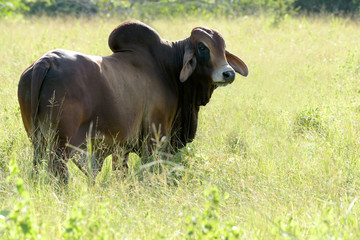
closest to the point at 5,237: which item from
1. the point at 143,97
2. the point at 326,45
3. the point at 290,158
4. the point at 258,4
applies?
the point at 143,97

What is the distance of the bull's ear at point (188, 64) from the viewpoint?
17.8 feet

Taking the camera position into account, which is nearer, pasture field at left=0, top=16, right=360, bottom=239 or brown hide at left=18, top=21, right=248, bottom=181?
pasture field at left=0, top=16, right=360, bottom=239


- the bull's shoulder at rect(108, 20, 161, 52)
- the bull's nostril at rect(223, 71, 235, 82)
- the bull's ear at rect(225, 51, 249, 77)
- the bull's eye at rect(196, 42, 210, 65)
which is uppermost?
the bull's shoulder at rect(108, 20, 161, 52)

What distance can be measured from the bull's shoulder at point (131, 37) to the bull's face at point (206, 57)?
39 cm

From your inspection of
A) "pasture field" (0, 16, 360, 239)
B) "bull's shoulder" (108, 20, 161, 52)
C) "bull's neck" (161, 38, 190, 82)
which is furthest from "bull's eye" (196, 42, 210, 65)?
"pasture field" (0, 16, 360, 239)

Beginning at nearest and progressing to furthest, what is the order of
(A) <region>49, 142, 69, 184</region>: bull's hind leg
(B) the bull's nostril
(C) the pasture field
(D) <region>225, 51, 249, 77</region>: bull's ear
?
(C) the pasture field, (A) <region>49, 142, 69, 184</region>: bull's hind leg, (B) the bull's nostril, (D) <region>225, 51, 249, 77</region>: bull's ear

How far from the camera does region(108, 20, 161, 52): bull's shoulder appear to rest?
5.54 m

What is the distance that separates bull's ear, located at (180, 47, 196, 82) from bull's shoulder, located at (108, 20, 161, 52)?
359 mm

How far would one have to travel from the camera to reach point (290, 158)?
17.5ft

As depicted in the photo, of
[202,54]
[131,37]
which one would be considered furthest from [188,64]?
[131,37]

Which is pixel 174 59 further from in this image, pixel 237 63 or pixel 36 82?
pixel 36 82

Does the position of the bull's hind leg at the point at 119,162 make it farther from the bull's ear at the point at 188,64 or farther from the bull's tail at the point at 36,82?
the bull's ear at the point at 188,64

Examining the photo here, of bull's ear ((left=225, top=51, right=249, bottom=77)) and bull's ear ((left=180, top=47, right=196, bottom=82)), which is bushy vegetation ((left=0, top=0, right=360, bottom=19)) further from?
bull's ear ((left=180, top=47, right=196, bottom=82))

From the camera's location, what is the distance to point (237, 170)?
5.02 m
